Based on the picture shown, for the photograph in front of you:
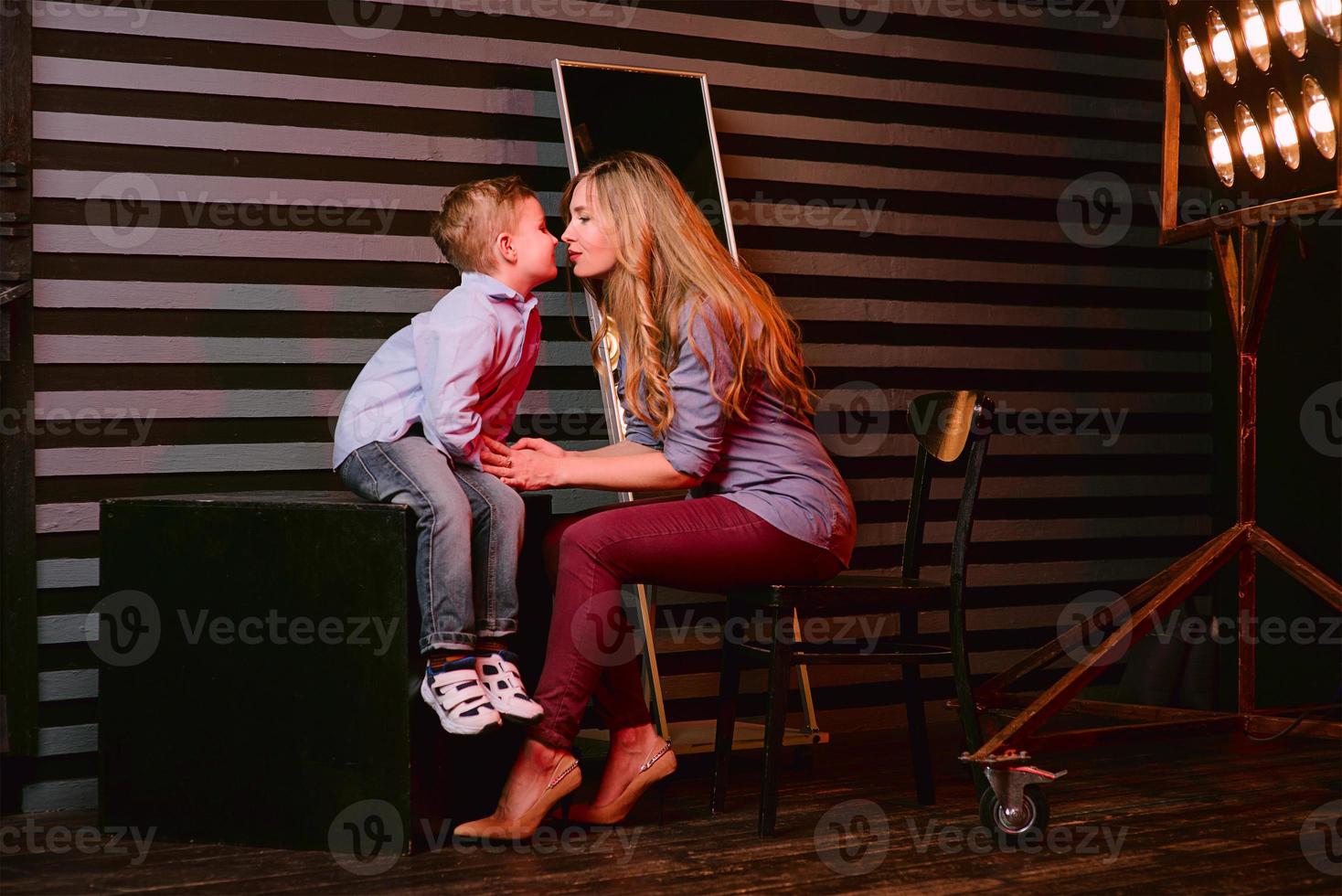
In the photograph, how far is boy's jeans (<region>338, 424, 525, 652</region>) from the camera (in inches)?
106

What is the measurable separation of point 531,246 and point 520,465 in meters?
0.53

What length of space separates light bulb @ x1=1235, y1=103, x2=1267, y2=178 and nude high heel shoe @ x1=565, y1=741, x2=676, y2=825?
A: 2.08 m

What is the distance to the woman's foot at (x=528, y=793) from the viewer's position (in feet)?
9.06

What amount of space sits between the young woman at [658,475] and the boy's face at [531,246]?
0.25 feet

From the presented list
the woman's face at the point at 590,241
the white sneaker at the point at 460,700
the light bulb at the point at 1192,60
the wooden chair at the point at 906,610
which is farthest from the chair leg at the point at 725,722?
the light bulb at the point at 1192,60

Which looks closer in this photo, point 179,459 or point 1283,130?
point 1283,130

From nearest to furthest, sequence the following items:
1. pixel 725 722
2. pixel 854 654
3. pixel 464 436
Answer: pixel 464 436 < pixel 854 654 < pixel 725 722

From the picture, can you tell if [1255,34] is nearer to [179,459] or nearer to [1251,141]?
[1251,141]

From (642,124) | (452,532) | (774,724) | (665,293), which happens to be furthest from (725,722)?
(642,124)

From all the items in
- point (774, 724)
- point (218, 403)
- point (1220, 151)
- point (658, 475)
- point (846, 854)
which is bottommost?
point (846, 854)

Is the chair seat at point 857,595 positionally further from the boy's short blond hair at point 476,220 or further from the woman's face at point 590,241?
the boy's short blond hair at point 476,220

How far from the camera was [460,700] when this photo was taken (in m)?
2.62

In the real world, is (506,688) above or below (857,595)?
below

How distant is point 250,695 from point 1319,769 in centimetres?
279
